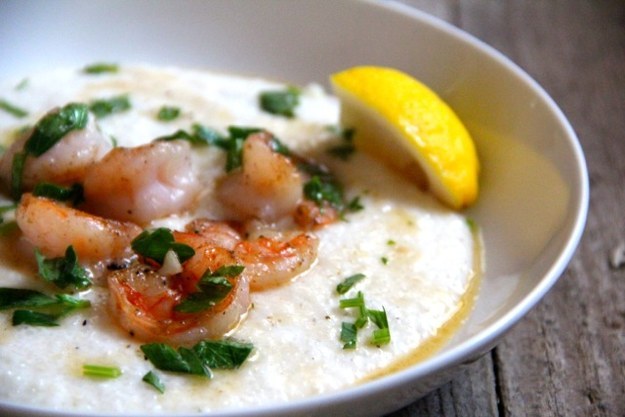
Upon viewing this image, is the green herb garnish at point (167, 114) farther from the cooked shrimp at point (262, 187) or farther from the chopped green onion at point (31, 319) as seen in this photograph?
the chopped green onion at point (31, 319)

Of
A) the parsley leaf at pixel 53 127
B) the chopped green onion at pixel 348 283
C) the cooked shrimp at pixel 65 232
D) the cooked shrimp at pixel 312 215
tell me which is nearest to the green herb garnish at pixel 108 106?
the parsley leaf at pixel 53 127

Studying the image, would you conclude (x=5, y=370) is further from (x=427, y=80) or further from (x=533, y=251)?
(x=427, y=80)

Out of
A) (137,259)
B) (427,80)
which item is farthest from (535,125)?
(137,259)

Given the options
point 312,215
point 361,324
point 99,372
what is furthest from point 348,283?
point 99,372

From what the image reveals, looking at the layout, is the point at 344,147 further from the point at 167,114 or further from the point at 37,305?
the point at 37,305

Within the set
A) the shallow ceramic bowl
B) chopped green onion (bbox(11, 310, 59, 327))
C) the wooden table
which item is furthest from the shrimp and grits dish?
the wooden table

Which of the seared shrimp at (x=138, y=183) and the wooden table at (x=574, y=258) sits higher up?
the seared shrimp at (x=138, y=183)
